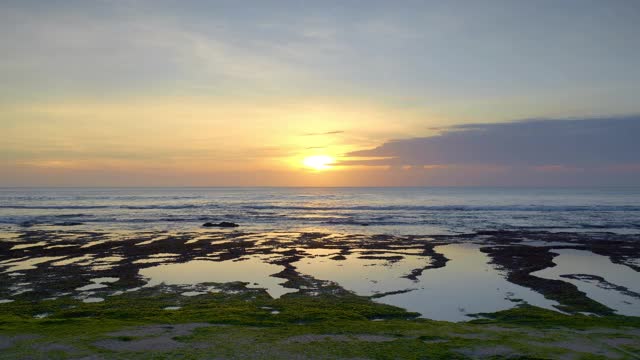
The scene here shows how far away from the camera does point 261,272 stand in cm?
2617

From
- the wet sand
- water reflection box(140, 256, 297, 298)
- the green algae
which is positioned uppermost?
the green algae

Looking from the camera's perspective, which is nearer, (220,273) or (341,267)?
(220,273)

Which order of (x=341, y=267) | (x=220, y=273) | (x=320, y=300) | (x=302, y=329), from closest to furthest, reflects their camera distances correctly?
(x=302, y=329) < (x=320, y=300) < (x=220, y=273) < (x=341, y=267)

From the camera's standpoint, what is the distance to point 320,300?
19359mm

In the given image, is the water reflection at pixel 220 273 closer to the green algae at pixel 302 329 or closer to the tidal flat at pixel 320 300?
the tidal flat at pixel 320 300

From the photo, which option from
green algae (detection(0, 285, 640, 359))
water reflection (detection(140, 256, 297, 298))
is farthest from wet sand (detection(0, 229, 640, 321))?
green algae (detection(0, 285, 640, 359))

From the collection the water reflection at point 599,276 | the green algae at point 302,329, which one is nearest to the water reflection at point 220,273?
the green algae at point 302,329

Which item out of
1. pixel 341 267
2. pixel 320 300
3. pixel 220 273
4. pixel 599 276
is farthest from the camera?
pixel 341 267

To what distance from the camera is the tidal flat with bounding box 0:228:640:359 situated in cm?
1321

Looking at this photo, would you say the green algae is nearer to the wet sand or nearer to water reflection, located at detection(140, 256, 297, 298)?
the wet sand

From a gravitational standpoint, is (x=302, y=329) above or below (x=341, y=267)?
above

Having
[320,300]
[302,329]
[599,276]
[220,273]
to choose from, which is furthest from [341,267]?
[599,276]

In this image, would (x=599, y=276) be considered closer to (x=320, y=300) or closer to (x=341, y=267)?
(x=341, y=267)

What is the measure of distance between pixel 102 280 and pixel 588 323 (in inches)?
849
